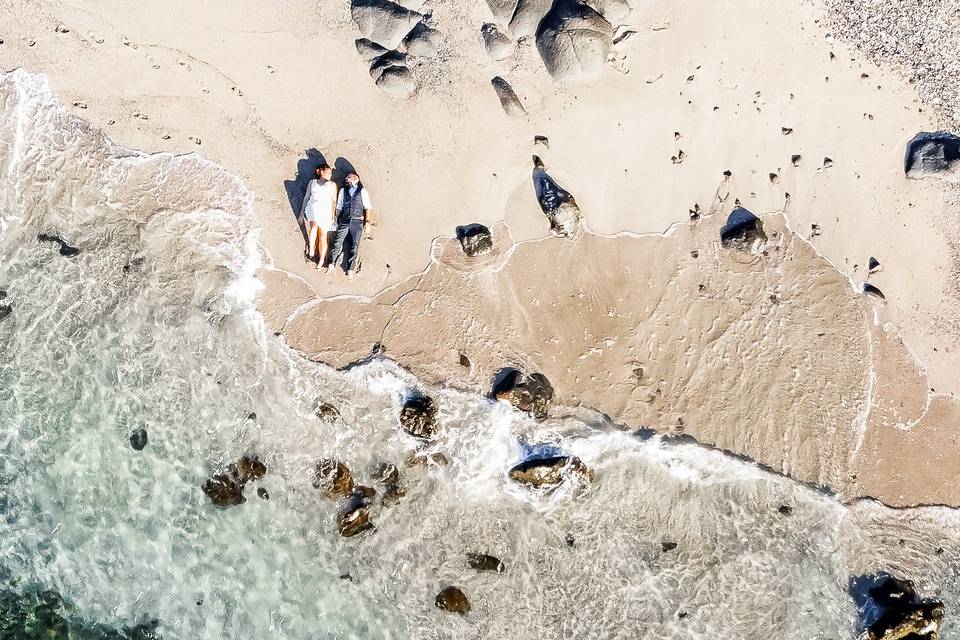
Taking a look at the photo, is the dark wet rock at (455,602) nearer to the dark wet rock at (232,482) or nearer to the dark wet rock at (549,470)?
the dark wet rock at (549,470)

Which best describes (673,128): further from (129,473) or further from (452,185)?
(129,473)

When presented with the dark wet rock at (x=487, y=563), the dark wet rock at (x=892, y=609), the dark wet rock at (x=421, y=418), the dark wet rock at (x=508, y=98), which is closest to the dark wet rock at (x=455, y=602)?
the dark wet rock at (x=487, y=563)

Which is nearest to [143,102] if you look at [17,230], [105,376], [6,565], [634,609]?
[17,230]

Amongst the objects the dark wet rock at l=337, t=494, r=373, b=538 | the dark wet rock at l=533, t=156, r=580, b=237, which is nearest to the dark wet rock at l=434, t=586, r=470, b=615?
the dark wet rock at l=337, t=494, r=373, b=538

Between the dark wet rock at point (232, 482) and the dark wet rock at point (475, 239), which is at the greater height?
the dark wet rock at point (475, 239)

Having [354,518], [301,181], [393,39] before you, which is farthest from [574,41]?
[354,518]
